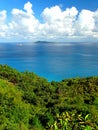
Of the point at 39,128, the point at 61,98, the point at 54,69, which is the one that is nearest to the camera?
the point at 39,128

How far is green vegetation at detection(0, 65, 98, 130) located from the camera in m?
25.0

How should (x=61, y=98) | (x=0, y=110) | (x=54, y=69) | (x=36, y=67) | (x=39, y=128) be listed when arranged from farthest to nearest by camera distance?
(x=36, y=67) < (x=54, y=69) < (x=61, y=98) < (x=0, y=110) < (x=39, y=128)

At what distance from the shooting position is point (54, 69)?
3206 inches

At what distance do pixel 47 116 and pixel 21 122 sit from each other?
250 cm

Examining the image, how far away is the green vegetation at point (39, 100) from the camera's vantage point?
2502 cm

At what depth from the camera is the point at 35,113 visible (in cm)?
2761

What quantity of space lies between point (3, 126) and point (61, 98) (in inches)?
465

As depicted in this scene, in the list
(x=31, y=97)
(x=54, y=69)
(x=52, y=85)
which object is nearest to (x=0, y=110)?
(x=31, y=97)

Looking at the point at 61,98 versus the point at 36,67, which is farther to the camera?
the point at 36,67

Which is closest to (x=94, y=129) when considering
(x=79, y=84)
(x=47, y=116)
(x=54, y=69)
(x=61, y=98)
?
(x=47, y=116)

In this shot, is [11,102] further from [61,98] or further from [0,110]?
[61,98]

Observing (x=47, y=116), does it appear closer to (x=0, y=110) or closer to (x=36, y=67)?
(x=0, y=110)

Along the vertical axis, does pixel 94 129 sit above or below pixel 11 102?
above

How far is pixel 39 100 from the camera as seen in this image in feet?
111
